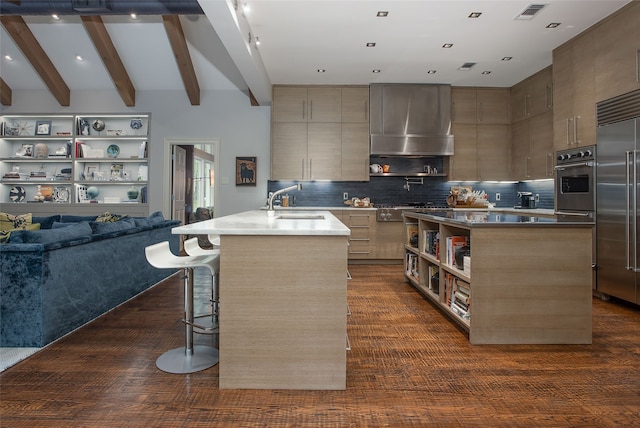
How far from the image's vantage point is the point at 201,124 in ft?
21.4

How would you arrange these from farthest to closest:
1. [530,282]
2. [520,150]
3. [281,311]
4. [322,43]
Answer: [520,150] → [322,43] → [530,282] → [281,311]

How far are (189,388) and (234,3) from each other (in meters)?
3.17

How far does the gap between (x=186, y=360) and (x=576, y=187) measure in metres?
4.21

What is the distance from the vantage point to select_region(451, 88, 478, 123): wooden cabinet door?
→ 623 cm

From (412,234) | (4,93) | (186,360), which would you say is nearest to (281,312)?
(186,360)

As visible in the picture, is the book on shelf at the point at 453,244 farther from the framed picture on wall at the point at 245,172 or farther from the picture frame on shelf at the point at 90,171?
the picture frame on shelf at the point at 90,171

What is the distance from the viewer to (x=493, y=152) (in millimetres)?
6238

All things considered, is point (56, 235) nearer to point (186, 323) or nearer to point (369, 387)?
point (186, 323)

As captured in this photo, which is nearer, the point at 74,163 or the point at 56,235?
the point at 56,235

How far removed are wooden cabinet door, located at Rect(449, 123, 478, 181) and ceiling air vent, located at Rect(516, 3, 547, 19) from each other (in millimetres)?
2403

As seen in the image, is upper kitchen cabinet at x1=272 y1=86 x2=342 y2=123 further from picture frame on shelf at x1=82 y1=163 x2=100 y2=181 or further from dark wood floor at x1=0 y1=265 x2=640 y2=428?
Answer: dark wood floor at x1=0 y1=265 x2=640 y2=428

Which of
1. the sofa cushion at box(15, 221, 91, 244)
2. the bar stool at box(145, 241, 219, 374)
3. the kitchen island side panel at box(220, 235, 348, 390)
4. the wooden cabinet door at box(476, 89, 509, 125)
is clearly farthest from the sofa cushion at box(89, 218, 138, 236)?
the wooden cabinet door at box(476, 89, 509, 125)

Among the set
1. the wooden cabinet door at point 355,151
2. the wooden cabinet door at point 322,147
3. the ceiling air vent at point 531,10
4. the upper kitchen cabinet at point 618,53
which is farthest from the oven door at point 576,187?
the wooden cabinet door at point 322,147

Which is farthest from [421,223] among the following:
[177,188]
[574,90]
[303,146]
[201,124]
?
[177,188]
